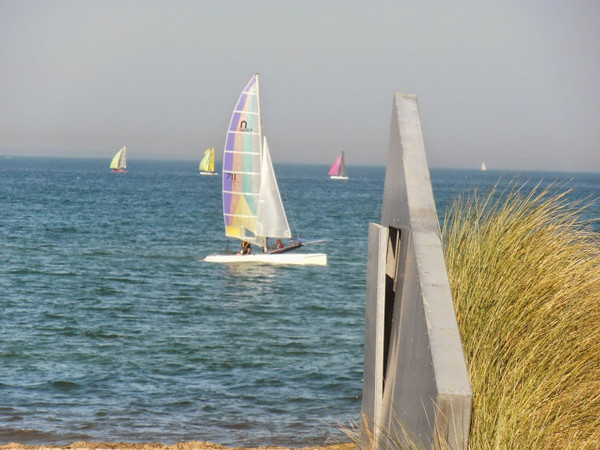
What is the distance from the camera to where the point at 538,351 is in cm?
480

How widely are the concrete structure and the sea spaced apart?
70 centimetres

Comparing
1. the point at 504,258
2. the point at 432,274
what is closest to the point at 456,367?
the point at 432,274

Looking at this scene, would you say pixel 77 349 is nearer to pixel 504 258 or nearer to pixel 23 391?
pixel 23 391

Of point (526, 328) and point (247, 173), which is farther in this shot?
point (247, 173)

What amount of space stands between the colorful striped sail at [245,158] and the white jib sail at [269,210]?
1.87 ft

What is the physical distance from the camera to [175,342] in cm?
2075

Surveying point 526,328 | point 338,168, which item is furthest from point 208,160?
point 526,328

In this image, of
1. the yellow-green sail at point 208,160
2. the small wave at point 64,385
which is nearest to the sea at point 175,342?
the small wave at point 64,385

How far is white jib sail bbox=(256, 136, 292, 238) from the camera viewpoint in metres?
38.4

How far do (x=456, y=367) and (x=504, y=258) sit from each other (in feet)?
5.72

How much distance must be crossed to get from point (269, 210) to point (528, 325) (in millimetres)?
33678

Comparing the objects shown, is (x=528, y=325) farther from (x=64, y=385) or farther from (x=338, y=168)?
(x=338, y=168)

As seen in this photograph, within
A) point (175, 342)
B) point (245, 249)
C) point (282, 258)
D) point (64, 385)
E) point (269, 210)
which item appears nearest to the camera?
point (64, 385)

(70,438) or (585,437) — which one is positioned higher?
(585,437)
